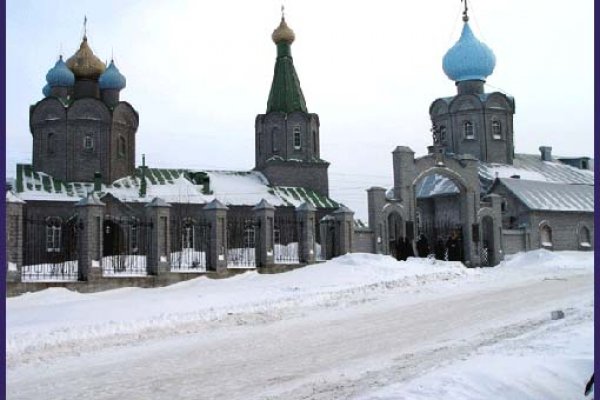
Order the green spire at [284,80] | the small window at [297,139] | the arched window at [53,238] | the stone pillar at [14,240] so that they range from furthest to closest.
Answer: the green spire at [284,80], the small window at [297,139], the arched window at [53,238], the stone pillar at [14,240]

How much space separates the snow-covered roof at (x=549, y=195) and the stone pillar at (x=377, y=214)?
11071 mm

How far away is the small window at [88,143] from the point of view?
30156 millimetres

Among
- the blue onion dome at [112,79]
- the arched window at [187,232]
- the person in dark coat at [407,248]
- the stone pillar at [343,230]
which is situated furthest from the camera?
the blue onion dome at [112,79]

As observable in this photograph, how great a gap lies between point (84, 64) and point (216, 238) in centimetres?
1665

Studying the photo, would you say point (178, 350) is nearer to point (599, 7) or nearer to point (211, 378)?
point (211, 378)

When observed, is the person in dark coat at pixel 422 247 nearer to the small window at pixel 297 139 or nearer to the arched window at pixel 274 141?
the small window at pixel 297 139

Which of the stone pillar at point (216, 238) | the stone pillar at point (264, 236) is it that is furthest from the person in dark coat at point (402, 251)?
the stone pillar at point (216, 238)

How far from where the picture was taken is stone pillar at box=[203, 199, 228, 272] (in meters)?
17.9

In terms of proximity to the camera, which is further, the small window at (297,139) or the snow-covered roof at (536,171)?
the snow-covered roof at (536,171)

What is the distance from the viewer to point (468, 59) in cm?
3634

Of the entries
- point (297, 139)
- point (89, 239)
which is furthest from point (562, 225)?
point (89, 239)

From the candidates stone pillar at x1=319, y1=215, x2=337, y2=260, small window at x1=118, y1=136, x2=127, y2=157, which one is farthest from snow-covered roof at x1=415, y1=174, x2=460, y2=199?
small window at x1=118, y1=136, x2=127, y2=157

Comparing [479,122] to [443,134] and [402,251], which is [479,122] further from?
[402,251]

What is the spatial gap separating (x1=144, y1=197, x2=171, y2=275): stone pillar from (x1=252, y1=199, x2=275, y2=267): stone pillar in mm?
2835
